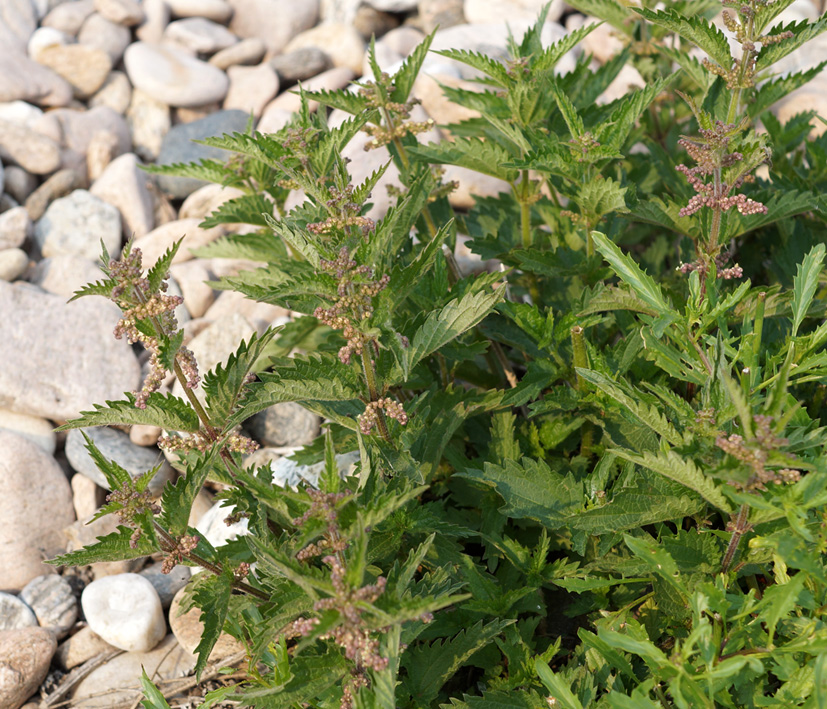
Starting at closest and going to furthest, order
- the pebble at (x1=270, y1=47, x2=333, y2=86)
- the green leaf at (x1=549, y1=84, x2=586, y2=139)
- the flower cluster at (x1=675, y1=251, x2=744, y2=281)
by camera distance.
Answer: the flower cluster at (x1=675, y1=251, x2=744, y2=281), the green leaf at (x1=549, y1=84, x2=586, y2=139), the pebble at (x1=270, y1=47, x2=333, y2=86)

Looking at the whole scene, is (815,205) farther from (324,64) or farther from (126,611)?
(324,64)

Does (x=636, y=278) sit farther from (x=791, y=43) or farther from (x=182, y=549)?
(x=182, y=549)

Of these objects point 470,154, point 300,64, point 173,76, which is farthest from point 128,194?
point 470,154

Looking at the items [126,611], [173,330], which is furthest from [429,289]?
[126,611]

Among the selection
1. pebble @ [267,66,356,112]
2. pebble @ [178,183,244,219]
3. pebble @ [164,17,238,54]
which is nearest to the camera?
pebble @ [178,183,244,219]

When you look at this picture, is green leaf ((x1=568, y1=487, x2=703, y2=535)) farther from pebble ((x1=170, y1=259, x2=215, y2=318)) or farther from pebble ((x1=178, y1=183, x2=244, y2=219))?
pebble ((x1=178, y1=183, x2=244, y2=219))

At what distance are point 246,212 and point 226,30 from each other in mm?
4670

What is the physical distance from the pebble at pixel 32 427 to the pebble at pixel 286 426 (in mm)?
1245

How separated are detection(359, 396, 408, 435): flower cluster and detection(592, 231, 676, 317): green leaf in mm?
795

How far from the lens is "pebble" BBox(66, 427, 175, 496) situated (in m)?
4.11

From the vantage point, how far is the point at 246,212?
3326 millimetres

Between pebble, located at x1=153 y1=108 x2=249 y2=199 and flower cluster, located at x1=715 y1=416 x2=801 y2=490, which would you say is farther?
pebble, located at x1=153 y1=108 x2=249 y2=199

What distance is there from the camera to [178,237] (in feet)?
17.6

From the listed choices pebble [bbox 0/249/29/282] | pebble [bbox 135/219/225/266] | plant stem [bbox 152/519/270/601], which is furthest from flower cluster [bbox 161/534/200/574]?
pebble [bbox 0/249/29/282]
